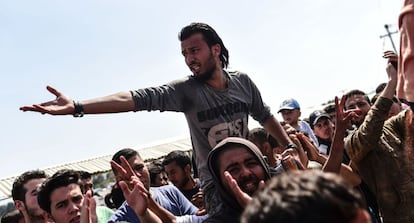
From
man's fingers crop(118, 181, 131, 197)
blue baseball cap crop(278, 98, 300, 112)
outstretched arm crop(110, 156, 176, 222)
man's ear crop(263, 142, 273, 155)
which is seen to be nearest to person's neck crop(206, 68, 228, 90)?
outstretched arm crop(110, 156, 176, 222)

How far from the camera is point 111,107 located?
255 centimetres

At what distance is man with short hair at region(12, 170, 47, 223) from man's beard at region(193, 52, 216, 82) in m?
1.97

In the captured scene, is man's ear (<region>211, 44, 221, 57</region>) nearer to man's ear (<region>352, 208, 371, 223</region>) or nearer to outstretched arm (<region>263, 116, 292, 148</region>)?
outstretched arm (<region>263, 116, 292, 148</region>)

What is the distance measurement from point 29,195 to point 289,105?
11.9 ft

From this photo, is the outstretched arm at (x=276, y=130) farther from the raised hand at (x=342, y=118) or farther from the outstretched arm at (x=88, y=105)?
the outstretched arm at (x=88, y=105)

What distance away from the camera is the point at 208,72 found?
3.01 meters

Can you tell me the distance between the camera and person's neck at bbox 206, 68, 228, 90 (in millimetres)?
3031

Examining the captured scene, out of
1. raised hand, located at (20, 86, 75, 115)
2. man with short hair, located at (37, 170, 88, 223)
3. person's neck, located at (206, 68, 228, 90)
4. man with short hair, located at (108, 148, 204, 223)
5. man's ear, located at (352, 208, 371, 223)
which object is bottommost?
man with short hair, located at (108, 148, 204, 223)

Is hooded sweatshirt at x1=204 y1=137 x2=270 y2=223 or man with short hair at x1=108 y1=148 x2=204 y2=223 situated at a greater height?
hooded sweatshirt at x1=204 y1=137 x2=270 y2=223

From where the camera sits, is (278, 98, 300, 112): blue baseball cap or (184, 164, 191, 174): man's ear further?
(278, 98, 300, 112): blue baseball cap

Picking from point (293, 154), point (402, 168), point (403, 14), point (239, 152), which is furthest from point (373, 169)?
point (403, 14)

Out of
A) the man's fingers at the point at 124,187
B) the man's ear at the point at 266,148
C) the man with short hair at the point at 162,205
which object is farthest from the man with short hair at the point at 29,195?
the man's ear at the point at 266,148

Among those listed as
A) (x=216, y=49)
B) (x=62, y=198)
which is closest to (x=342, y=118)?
(x=216, y=49)

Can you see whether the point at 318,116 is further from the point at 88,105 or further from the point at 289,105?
the point at 88,105
